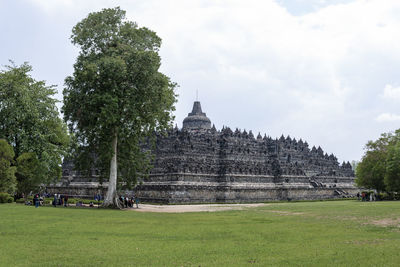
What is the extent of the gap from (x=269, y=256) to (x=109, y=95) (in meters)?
26.5

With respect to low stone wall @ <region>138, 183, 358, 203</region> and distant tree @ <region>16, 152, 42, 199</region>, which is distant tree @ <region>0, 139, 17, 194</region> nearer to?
distant tree @ <region>16, 152, 42, 199</region>

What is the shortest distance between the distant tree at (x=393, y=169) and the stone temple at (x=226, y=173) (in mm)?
17625

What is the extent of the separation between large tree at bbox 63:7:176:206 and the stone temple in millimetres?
7623

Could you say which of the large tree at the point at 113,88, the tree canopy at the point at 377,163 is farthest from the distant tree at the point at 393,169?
the large tree at the point at 113,88

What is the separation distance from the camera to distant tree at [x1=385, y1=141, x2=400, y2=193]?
5506 cm

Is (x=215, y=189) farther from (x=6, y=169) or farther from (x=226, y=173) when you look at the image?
(x=6, y=169)

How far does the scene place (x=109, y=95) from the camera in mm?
35656

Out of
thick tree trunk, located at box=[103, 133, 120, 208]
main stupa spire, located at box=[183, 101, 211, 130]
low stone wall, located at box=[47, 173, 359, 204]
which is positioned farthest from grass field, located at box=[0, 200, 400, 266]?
main stupa spire, located at box=[183, 101, 211, 130]

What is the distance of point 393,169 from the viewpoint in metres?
55.5

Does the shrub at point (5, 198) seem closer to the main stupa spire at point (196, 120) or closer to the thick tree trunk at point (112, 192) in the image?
the thick tree trunk at point (112, 192)

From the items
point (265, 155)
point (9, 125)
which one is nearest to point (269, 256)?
point (9, 125)

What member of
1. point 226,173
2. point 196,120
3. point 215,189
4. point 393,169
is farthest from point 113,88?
point 196,120

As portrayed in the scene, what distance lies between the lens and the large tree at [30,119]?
4088 cm

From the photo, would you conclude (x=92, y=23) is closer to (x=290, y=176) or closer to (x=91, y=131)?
(x=91, y=131)
